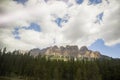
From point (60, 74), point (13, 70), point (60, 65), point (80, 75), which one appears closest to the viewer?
point (80, 75)

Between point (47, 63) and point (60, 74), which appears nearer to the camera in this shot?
point (60, 74)

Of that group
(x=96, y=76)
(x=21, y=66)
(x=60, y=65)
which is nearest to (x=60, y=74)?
(x=60, y=65)

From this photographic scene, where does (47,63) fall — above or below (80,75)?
above

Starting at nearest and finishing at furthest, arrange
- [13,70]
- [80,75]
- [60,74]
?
1. [80,75]
2. [60,74]
3. [13,70]

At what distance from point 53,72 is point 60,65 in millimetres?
15789

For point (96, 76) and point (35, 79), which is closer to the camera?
point (96, 76)

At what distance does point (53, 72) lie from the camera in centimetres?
13675

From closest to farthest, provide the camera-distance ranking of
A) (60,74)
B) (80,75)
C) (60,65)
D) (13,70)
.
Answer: (80,75) < (60,74) < (60,65) < (13,70)

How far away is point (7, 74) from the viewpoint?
157625 mm

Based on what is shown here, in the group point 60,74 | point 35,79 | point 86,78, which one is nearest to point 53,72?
point 60,74

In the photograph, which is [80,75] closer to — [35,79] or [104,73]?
[104,73]

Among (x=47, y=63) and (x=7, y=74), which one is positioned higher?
(x=47, y=63)

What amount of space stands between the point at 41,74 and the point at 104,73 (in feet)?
166

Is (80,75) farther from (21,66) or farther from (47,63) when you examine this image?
(21,66)
